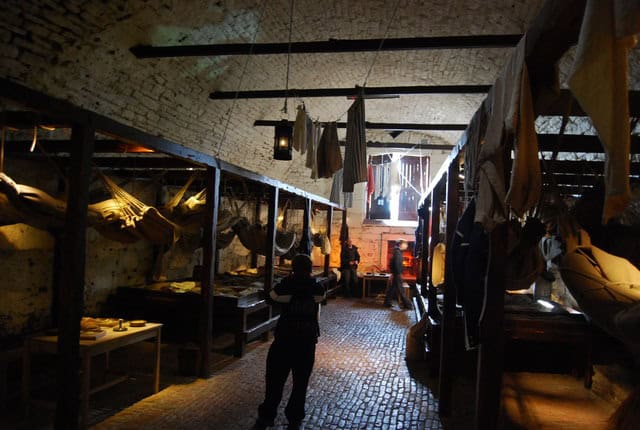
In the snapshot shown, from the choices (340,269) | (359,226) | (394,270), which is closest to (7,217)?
(394,270)

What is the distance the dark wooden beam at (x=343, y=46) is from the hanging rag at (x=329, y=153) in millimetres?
1144

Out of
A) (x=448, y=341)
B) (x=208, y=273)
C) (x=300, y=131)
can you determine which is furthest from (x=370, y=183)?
(x=448, y=341)

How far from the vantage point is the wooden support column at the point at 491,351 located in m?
2.73

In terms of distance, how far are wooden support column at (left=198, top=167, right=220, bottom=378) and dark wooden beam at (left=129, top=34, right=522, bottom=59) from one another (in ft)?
5.55

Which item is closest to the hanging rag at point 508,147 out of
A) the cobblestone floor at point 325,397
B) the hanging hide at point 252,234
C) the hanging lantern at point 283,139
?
the cobblestone floor at point 325,397

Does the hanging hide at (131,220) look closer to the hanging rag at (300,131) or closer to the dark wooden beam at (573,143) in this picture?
the hanging rag at (300,131)

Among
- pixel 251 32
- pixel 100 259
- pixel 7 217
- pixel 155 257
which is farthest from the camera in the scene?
pixel 155 257

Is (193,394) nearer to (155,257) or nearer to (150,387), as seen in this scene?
(150,387)

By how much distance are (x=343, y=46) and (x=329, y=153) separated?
1507 millimetres

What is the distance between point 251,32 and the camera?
639 cm

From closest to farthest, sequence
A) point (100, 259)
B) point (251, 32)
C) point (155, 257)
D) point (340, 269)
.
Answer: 1. point (251, 32)
2. point (100, 259)
3. point (155, 257)
4. point (340, 269)

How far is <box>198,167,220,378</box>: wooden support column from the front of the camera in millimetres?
5156

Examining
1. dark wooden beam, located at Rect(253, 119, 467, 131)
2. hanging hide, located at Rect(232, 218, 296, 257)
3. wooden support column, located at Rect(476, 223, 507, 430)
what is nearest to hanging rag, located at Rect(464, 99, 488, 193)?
wooden support column, located at Rect(476, 223, 507, 430)

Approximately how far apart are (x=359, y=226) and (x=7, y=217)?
414 inches
